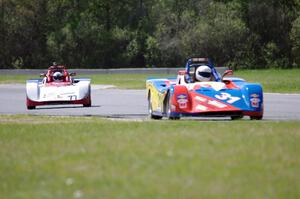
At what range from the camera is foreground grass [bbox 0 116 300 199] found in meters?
7.99

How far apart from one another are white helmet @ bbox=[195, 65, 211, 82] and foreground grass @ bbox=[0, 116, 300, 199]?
25.3 feet

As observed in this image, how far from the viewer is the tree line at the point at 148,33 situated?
67500mm

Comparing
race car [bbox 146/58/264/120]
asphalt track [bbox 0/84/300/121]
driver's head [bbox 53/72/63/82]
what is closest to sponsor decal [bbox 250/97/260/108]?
race car [bbox 146/58/264/120]

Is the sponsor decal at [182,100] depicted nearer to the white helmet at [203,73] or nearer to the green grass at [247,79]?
the white helmet at [203,73]

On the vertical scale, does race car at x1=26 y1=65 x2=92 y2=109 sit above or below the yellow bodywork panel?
below

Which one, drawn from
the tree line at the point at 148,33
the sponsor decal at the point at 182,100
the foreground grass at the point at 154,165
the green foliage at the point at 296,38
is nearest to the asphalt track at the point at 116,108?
the sponsor decal at the point at 182,100

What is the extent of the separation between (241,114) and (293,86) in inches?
812

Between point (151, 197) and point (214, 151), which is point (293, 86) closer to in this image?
point (214, 151)

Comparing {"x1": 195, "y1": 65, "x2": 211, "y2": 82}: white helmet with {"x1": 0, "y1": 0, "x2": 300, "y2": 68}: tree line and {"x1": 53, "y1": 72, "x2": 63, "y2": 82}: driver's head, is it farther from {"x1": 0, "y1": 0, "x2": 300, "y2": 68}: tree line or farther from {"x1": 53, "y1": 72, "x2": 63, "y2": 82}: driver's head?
{"x1": 0, "y1": 0, "x2": 300, "y2": 68}: tree line

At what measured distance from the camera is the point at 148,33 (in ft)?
245

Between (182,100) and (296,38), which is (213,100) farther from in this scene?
(296,38)

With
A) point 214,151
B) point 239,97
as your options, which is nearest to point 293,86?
point 239,97

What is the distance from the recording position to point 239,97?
1917 centimetres

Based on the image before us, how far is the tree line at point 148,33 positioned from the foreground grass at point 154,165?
2117 inches
